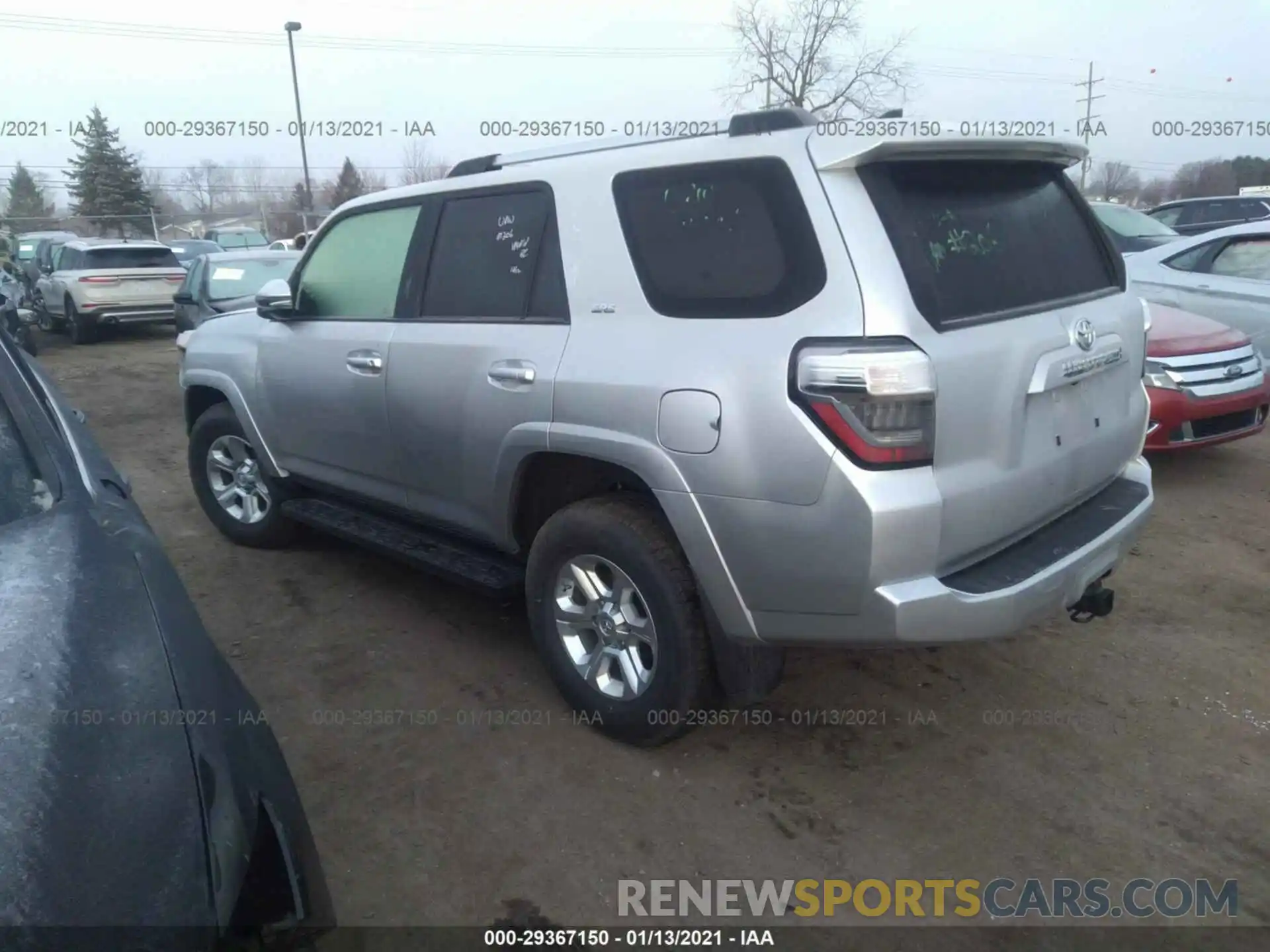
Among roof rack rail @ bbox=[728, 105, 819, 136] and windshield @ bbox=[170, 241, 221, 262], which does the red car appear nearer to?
roof rack rail @ bbox=[728, 105, 819, 136]

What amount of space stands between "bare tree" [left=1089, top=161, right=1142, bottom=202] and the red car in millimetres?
29877

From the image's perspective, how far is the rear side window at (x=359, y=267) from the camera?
4.12 metres

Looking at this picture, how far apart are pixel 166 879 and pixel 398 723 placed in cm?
205

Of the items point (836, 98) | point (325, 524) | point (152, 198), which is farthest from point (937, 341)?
point (152, 198)

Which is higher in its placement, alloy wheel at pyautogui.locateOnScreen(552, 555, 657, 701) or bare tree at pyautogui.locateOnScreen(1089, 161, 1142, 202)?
bare tree at pyautogui.locateOnScreen(1089, 161, 1142, 202)

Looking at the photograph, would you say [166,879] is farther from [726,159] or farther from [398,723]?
[726,159]

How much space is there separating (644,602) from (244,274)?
30.7 ft

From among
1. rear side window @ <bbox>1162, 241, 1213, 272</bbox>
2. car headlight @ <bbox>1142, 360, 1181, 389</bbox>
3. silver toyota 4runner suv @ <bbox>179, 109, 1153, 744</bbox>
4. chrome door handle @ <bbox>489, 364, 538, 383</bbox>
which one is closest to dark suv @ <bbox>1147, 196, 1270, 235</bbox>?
rear side window @ <bbox>1162, 241, 1213, 272</bbox>

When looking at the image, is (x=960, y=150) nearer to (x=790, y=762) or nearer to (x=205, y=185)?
(x=790, y=762)

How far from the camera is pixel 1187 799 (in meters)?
3.00

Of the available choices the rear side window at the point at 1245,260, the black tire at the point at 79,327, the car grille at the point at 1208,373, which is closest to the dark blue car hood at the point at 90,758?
the car grille at the point at 1208,373

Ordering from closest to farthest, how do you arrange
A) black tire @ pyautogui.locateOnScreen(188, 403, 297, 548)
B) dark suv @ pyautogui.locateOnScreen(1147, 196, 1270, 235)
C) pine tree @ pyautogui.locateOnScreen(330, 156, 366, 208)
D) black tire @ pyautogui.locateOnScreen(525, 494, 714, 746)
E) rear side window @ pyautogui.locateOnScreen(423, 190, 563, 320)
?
black tire @ pyautogui.locateOnScreen(525, 494, 714, 746), rear side window @ pyautogui.locateOnScreen(423, 190, 563, 320), black tire @ pyautogui.locateOnScreen(188, 403, 297, 548), dark suv @ pyautogui.locateOnScreen(1147, 196, 1270, 235), pine tree @ pyautogui.locateOnScreen(330, 156, 366, 208)

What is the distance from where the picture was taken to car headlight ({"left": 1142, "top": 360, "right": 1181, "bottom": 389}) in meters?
5.82

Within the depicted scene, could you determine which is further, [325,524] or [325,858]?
[325,524]
